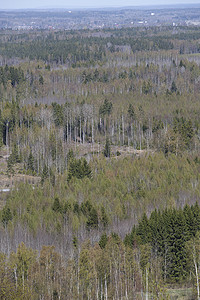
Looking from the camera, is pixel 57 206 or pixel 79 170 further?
pixel 79 170

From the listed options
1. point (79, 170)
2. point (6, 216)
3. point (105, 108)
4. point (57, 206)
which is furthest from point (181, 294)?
point (105, 108)

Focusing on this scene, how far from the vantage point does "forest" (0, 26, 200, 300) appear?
36.6 m

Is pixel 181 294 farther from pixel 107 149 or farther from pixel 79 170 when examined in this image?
pixel 107 149

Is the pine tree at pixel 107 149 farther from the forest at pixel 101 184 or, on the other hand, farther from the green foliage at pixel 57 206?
the green foliage at pixel 57 206

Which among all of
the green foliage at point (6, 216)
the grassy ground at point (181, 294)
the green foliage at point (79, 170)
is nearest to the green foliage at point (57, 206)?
the green foliage at point (6, 216)

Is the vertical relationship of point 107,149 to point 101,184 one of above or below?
below

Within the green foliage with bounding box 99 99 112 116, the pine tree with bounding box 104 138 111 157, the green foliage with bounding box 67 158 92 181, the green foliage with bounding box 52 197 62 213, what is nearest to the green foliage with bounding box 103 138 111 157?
the pine tree with bounding box 104 138 111 157

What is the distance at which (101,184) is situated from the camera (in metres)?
62.8

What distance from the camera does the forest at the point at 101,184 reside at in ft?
120

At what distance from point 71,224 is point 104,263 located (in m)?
14.0

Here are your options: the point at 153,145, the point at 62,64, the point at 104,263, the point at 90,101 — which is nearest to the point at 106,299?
the point at 104,263

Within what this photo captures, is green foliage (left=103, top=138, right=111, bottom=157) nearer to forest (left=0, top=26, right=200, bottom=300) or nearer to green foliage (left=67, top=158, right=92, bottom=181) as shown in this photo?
forest (left=0, top=26, right=200, bottom=300)

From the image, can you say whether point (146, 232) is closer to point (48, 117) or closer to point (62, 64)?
point (48, 117)

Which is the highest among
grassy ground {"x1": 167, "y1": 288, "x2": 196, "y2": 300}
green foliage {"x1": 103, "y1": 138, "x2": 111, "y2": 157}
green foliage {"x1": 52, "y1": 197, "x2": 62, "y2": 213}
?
grassy ground {"x1": 167, "y1": 288, "x2": 196, "y2": 300}
